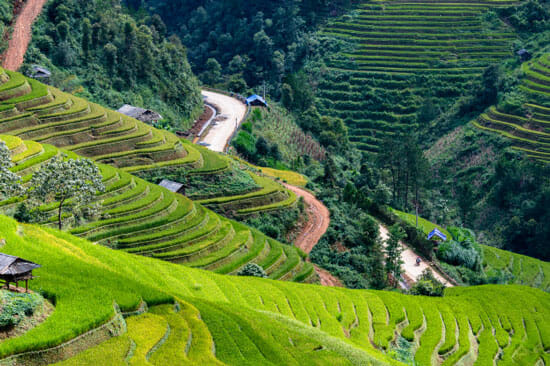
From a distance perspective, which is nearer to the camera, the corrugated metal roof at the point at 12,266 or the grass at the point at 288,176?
the corrugated metal roof at the point at 12,266

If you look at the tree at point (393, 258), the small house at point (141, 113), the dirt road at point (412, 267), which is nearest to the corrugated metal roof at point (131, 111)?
the small house at point (141, 113)

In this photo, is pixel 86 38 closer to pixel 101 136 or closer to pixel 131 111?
pixel 131 111

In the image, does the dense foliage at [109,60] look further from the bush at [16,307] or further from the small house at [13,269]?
the bush at [16,307]

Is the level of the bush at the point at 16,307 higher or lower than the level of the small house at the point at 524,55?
lower

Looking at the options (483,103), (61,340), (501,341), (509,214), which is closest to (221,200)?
(501,341)

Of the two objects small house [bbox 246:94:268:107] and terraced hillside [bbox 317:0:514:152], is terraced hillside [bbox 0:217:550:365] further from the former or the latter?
terraced hillside [bbox 317:0:514:152]

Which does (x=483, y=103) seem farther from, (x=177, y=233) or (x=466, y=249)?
(x=177, y=233)
